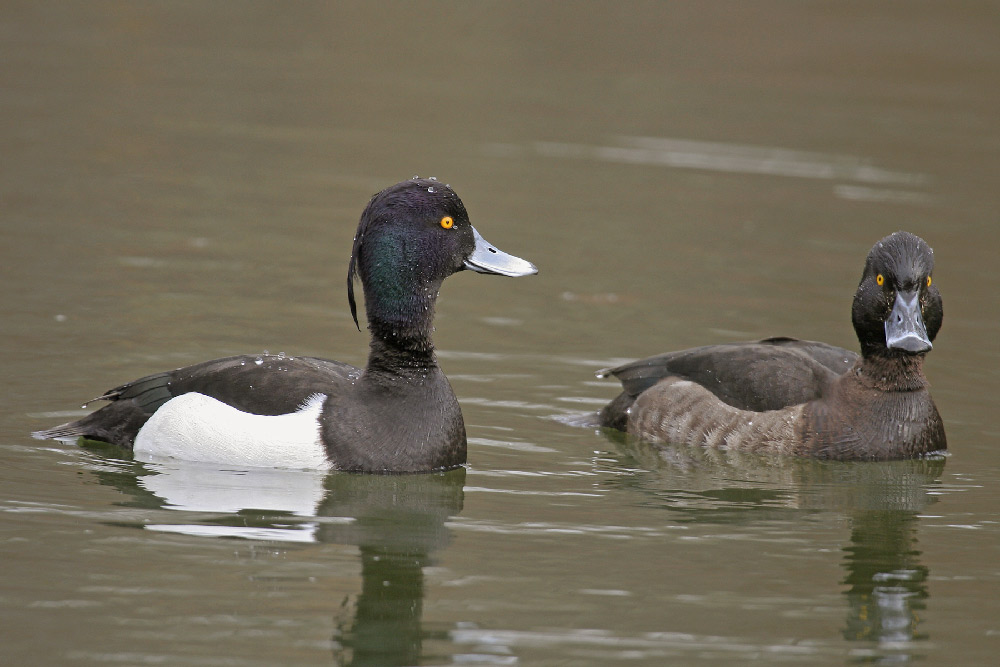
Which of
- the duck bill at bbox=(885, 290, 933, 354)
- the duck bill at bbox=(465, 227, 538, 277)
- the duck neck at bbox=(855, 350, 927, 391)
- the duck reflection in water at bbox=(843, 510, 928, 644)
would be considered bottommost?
the duck reflection in water at bbox=(843, 510, 928, 644)

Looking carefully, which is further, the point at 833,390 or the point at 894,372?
the point at 833,390

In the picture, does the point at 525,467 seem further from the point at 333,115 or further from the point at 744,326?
the point at 333,115

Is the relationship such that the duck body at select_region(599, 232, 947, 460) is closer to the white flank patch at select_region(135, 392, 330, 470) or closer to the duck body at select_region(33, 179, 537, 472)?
the duck body at select_region(33, 179, 537, 472)

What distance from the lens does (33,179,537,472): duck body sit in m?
6.79

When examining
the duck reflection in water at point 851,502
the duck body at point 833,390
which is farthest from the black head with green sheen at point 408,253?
the duck body at point 833,390

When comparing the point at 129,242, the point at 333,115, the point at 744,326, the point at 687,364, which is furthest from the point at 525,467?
the point at 333,115

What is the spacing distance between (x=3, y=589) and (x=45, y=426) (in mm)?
2462

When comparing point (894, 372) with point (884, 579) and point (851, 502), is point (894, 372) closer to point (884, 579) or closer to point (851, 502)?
point (851, 502)

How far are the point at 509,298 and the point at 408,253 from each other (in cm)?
420

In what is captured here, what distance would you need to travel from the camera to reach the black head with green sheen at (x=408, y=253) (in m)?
6.91

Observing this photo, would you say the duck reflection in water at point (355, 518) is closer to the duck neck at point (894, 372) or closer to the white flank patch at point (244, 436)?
the white flank patch at point (244, 436)

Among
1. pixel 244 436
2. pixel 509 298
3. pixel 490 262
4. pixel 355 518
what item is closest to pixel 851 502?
pixel 490 262

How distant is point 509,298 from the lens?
11.1m

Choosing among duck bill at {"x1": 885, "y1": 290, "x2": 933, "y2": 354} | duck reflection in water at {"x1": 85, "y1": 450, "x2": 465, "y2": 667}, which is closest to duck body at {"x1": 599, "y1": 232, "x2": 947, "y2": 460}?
duck bill at {"x1": 885, "y1": 290, "x2": 933, "y2": 354}
